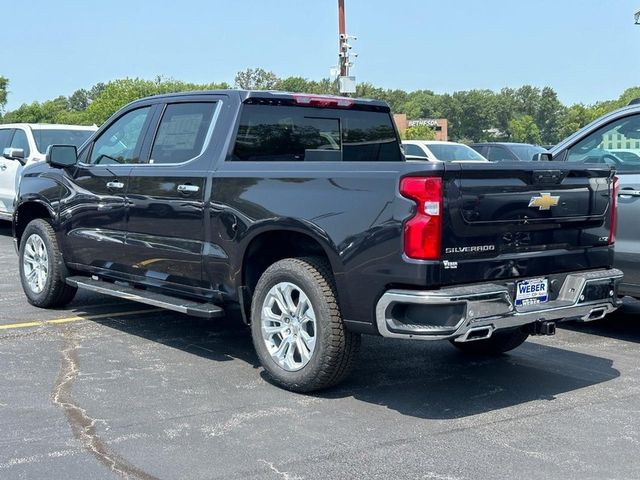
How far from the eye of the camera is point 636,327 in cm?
784

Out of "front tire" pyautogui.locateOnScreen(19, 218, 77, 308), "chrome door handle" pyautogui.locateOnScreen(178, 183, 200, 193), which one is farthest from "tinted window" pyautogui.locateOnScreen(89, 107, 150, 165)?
"front tire" pyautogui.locateOnScreen(19, 218, 77, 308)

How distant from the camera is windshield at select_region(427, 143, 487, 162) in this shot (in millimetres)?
17359

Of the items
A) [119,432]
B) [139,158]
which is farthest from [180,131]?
[119,432]

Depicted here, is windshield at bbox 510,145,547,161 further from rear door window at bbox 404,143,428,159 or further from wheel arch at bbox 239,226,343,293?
wheel arch at bbox 239,226,343,293

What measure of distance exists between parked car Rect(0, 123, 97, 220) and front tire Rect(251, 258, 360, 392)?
8.71 meters

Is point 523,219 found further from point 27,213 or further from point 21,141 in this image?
point 21,141

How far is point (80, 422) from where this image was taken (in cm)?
479

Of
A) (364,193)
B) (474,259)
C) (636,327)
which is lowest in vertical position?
(636,327)

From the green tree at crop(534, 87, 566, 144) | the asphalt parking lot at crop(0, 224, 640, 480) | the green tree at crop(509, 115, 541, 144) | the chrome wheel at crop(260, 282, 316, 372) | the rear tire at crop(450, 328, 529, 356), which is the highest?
the green tree at crop(534, 87, 566, 144)

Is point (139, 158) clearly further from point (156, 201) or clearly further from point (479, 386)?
point (479, 386)

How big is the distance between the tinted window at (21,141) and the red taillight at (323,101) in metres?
8.20

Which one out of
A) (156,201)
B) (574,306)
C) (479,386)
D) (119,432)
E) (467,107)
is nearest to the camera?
(119,432)

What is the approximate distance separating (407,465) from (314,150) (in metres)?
2.95

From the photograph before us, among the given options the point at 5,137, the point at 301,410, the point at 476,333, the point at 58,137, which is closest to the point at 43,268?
the point at 301,410
